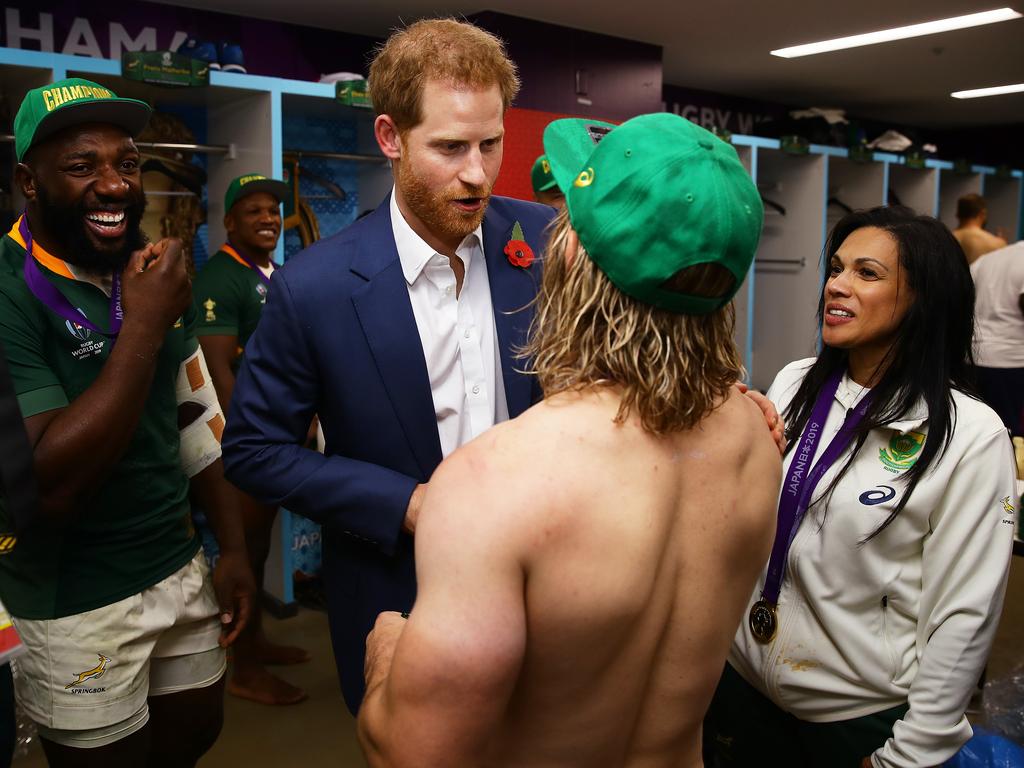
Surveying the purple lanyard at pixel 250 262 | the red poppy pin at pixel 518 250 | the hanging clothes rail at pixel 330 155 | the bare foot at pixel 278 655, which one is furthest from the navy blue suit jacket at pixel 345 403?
the hanging clothes rail at pixel 330 155

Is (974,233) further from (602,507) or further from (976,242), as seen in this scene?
(602,507)

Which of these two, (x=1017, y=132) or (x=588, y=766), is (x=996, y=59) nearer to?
(x=1017, y=132)

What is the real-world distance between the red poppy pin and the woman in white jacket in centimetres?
66

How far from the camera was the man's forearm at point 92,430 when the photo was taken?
150cm

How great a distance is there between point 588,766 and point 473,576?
32cm

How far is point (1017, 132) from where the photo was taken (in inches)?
420

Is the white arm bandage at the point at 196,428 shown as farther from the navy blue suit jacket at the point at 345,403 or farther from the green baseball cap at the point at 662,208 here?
the green baseball cap at the point at 662,208

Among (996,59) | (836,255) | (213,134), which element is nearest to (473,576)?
(836,255)

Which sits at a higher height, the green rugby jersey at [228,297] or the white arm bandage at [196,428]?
the green rugby jersey at [228,297]

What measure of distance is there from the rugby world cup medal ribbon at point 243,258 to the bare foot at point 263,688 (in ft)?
5.25

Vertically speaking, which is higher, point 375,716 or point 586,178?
point 586,178

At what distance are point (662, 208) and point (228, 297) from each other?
112 inches

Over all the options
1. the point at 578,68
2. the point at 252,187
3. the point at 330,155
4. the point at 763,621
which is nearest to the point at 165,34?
the point at 330,155

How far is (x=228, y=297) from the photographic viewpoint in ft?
11.1
